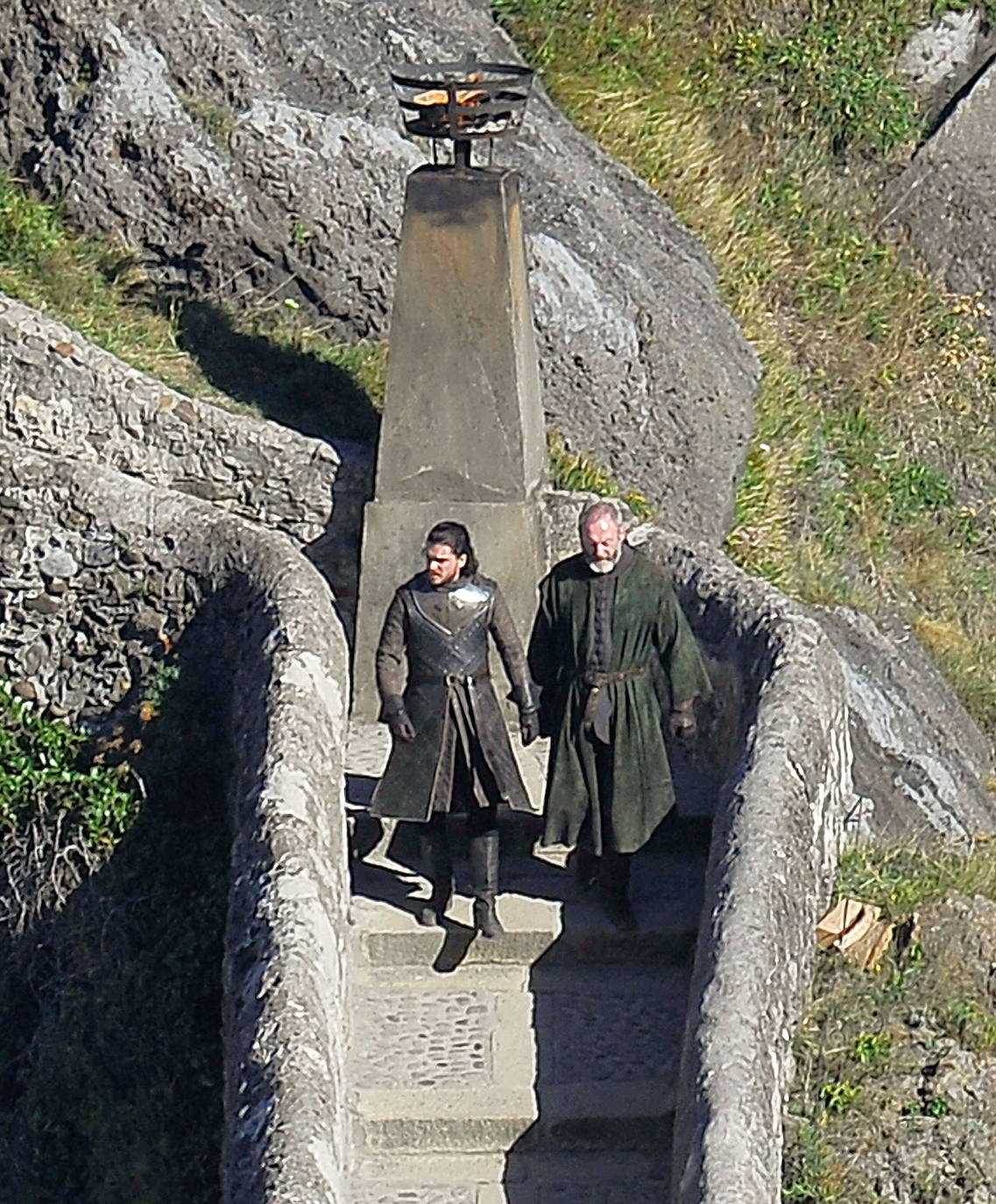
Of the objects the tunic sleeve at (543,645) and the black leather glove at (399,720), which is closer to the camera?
the black leather glove at (399,720)

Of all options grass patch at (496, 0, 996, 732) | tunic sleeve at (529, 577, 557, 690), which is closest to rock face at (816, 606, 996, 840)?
grass patch at (496, 0, 996, 732)

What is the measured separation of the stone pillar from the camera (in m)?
10.4

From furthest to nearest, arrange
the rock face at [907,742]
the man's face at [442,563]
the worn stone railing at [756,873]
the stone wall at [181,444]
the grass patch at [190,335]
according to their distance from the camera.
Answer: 1. the rock face at [907,742]
2. the grass patch at [190,335]
3. the stone wall at [181,444]
4. the man's face at [442,563]
5. the worn stone railing at [756,873]

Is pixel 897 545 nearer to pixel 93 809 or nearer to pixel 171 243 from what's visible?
pixel 171 243

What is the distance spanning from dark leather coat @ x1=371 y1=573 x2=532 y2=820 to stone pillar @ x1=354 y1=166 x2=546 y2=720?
175 cm

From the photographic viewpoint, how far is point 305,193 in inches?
555

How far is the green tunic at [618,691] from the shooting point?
901 centimetres

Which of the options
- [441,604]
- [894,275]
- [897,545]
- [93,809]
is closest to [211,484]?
[93,809]

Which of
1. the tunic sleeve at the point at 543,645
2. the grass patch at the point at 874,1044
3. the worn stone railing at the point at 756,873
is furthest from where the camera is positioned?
the tunic sleeve at the point at 543,645

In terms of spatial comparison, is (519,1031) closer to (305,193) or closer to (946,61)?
(305,193)

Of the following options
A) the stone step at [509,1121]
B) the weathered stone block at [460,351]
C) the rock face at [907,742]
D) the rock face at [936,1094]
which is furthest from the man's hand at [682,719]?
the rock face at [907,742]

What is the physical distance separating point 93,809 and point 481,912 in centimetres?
183

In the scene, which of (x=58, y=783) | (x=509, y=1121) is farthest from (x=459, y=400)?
(x=509, y=1121)

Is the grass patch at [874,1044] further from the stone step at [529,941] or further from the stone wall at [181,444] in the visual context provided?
the stone wall at [181,444]
